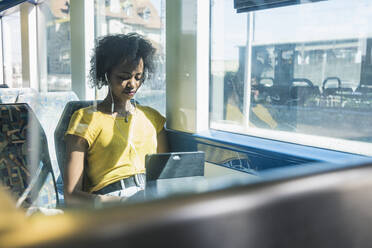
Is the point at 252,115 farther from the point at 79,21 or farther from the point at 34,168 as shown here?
the point at 79,21

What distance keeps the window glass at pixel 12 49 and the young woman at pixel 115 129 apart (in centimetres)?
484

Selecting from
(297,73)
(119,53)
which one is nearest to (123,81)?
(119,53)

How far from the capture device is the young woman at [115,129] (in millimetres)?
1667

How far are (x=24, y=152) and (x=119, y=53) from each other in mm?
640

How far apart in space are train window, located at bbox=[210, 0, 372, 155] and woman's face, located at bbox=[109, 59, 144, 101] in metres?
0.83

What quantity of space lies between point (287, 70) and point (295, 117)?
265mm

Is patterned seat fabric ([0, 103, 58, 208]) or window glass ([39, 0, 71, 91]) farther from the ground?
window glass ([39, 0, 71, 91])

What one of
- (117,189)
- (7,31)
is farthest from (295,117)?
(7,31)

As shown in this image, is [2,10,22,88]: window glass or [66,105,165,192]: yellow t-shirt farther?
[2,10,22,88]: window glass

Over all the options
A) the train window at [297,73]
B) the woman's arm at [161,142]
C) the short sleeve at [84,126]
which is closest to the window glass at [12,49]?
the train window at [297,73]

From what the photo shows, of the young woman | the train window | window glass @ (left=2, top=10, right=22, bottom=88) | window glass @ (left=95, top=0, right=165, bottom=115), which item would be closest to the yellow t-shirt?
the young woman

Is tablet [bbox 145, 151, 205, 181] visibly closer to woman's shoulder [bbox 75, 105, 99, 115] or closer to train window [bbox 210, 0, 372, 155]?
woman's shoulder [bbox 75, 105, 99, 115]

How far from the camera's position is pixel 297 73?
2068 mm

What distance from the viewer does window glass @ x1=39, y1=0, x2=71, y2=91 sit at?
464 centimetres
